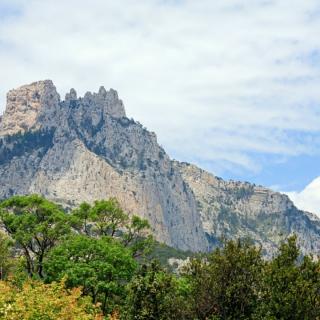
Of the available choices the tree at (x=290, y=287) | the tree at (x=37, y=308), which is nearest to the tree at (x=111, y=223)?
the tree at (x=290, y=287)

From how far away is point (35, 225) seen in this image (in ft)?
202

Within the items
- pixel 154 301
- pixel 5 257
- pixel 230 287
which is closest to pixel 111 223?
pixel 5 257

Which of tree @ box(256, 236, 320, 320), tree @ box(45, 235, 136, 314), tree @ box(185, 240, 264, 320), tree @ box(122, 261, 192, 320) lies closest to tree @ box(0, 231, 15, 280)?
tree @ box(45, 235, 136, 314)

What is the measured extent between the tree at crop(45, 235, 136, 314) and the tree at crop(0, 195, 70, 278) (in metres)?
3.40

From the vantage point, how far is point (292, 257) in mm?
31438

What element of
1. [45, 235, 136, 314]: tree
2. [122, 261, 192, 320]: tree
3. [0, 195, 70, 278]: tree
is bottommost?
[122, 261, 192, 320]: tree

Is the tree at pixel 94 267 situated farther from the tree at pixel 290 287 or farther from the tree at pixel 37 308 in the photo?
the tree at pixel 290 287

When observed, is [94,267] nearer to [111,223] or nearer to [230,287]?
[111,223]

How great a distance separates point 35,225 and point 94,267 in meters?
10.2

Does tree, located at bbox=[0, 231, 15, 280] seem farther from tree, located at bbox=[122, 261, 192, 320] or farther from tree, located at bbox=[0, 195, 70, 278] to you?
tree, located at bbox=[122, 261, 192, 320]

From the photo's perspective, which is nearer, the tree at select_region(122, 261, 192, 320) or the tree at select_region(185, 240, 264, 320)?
the tree at select_region(185, 240, 264, 320)

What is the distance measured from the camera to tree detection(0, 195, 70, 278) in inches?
2414

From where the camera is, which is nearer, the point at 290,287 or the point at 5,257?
the point at 290,287

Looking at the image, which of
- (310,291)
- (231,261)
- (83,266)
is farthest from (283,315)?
(83,266)
